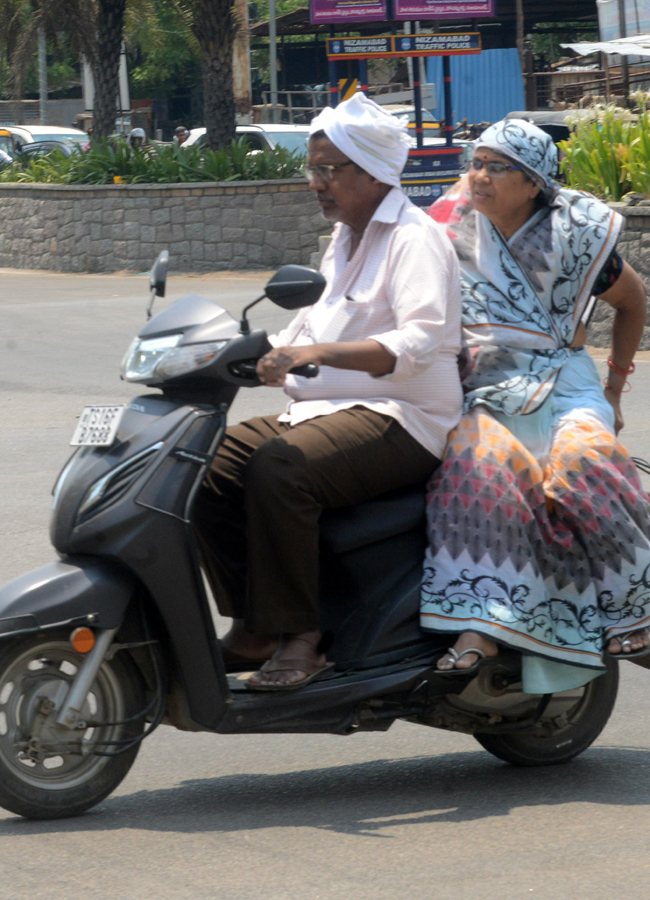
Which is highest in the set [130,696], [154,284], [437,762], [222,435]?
[154,284]

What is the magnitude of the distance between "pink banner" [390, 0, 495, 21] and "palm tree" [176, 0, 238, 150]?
4064mm

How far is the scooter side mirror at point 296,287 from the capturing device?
3.35 metres

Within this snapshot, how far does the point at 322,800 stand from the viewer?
3.80 m

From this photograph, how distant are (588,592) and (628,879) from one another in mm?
837

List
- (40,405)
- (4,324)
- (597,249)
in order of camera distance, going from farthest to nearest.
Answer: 1. (4,324)
2. (40,405)
3. (597,249)

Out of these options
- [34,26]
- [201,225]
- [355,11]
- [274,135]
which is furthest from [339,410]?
[274,135]

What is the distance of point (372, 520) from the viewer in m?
3.70

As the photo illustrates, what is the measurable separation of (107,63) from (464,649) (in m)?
19.8

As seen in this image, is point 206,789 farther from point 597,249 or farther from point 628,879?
point 597,249

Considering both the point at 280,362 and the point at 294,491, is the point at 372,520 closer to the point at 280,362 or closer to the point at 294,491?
the point at 294,491

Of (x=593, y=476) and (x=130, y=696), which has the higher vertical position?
(x=593, y=476)

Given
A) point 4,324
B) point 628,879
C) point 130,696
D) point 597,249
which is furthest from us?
point 4,324

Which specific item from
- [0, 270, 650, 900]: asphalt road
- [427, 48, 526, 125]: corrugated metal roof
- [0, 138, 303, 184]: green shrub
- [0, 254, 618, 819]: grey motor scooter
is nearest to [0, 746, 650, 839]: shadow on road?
[0, 270, 650, 900]: asphalt road

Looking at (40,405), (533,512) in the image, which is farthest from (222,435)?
(40,405)
